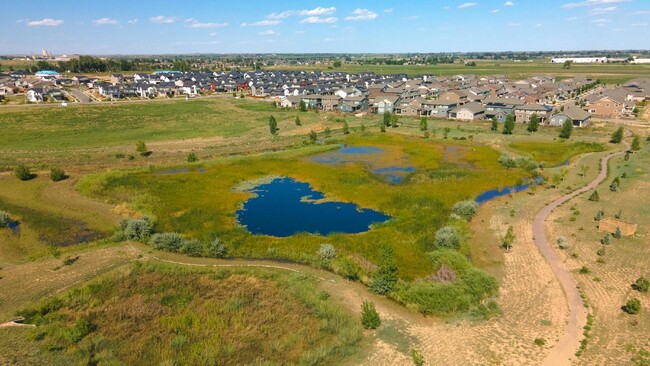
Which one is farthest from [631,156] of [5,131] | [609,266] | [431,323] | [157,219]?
[5,131]

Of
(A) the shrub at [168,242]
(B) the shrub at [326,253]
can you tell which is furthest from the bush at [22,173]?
(B) the shrub at [326,253]

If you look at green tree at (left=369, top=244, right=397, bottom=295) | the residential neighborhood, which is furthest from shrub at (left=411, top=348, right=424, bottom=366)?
the residential neighborhood

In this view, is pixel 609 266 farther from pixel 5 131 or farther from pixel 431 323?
pixel 5 131

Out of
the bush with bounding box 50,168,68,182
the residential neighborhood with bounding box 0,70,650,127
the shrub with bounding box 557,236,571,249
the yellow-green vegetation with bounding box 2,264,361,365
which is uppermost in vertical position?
the residential neighborhood with bounding box 0,70,650,127

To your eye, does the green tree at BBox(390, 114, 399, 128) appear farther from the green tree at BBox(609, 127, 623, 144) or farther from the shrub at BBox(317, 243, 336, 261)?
the shrub at BBox(317, 243, 336, 261)

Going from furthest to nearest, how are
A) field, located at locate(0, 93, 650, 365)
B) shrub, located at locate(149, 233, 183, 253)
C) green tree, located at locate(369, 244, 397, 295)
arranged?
shrub, located at locate(149, 233, 183, 253)
green tree, located at locate(369, 244, 397, 295)
field, located at locate(0, 93, 650, 365)

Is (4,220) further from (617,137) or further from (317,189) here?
(617,137)

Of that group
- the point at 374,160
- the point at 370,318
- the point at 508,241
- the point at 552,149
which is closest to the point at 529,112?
the point at 552,149
